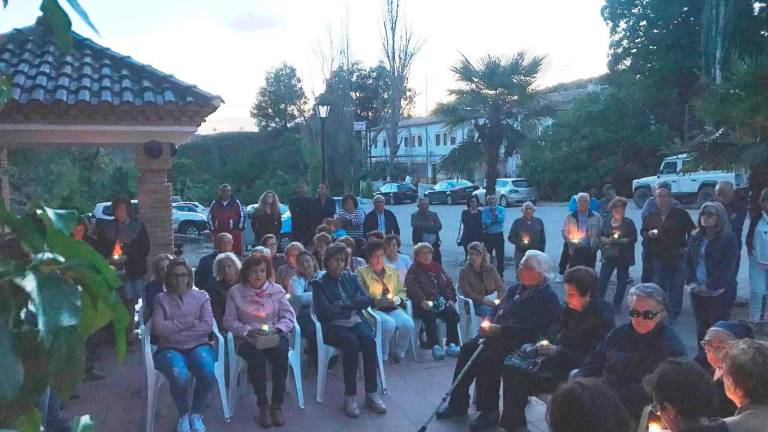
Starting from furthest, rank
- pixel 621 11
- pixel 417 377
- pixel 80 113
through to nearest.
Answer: pixel 621 11, pixel 80 113, pixel 417 377

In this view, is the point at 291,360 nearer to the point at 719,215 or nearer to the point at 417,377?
the point at 417,377

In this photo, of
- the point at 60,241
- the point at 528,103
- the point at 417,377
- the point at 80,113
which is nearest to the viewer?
the point at 60,241

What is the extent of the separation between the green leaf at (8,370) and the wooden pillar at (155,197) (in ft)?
24.7

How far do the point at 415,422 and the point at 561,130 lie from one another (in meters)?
29.9

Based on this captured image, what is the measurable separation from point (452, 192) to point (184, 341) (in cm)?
2993

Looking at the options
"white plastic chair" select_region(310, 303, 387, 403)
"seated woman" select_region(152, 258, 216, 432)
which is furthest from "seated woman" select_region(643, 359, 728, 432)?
"seated woman" select_region(152, 258, 216, 432)

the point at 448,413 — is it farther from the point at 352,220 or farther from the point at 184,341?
the point at 352,220

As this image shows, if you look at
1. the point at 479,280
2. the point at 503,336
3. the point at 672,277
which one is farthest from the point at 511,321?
the point at 672,277

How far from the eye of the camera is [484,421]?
196 inches

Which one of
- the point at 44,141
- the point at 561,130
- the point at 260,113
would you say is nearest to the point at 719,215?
the point at 44,141

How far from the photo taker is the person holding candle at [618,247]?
28.5 ft

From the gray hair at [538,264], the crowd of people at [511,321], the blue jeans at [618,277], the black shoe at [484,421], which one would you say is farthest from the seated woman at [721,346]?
the blue jeans at [618,277]

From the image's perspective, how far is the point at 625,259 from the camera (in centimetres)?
870

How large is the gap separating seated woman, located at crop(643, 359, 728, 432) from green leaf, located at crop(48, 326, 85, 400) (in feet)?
8.56
